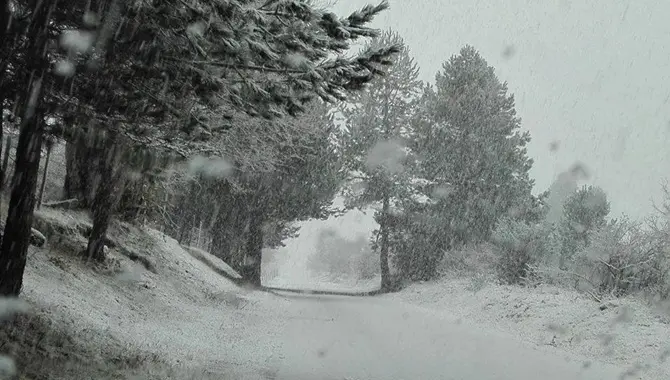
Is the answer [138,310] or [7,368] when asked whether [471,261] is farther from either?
[7,368]

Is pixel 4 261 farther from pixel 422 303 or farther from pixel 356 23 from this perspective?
pixel 422 303

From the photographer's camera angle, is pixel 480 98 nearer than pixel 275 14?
No

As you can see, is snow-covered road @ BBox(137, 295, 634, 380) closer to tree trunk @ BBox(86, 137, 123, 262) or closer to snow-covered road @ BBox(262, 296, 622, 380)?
snow-covered road @ BBox(262, 296, 622, 380)

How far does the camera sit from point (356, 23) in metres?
6.58

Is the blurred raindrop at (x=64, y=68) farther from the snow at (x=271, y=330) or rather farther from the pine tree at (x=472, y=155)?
the pine tree at (x=472, y=155)

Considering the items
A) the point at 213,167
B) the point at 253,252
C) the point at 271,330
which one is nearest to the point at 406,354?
the point at 271,330

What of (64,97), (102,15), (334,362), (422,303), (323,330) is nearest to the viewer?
(102,15)

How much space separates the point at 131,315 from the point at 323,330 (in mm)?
4408

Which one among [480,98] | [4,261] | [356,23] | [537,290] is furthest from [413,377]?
[480,98]

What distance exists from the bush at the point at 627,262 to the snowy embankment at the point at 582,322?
3.51ft

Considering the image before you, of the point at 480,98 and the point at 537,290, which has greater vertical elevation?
the point at 480,98

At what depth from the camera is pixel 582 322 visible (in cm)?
1475

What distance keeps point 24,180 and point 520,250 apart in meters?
20.2

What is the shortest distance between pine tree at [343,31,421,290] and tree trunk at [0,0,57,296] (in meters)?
25.6
